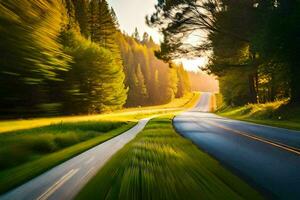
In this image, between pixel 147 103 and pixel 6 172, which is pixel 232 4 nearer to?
pixel 6 172

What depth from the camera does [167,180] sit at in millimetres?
8578

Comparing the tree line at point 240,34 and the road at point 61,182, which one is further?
the tree line at point 240,34

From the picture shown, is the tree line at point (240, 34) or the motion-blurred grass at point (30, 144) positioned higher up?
the tree line at point (240, 34)

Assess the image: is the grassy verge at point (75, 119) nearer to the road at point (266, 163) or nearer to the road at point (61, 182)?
the road at point (61, 182)

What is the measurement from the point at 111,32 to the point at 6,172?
5692cm

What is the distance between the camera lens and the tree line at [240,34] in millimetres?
26234

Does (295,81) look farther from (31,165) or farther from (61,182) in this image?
(61,182)

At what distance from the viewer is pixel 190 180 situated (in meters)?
8.45

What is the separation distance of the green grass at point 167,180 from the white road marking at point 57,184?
101 centimetres

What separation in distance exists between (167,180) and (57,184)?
3.98 meters

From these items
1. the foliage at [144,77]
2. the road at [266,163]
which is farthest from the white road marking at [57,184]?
the foliage at [144,77]

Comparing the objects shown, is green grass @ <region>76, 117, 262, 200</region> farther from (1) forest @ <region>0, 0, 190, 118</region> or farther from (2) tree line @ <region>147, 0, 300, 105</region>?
(2) tree line @ <region>147, 0, 300, 105</region>

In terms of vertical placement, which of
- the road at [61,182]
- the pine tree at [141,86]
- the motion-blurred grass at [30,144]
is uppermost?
the pine tree at [141,86]

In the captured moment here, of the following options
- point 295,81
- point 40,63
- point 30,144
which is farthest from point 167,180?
point 295,81
